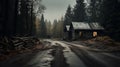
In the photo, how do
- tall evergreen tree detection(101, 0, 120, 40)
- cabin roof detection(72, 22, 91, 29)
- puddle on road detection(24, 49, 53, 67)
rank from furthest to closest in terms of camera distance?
1. cabin roof detection(72, 22, 91, 29)
2. tall evergreen tree detection(101, 0, 120, 40)
3. puddle on road detection(24, 49, 53, 67)

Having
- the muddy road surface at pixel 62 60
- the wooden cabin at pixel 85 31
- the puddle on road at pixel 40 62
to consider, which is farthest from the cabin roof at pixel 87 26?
the puddle on road at pixel 40 62

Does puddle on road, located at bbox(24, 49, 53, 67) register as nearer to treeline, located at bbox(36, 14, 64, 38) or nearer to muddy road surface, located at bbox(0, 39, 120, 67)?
muddy road surface, located at bbox(0, 39, 120, 67)

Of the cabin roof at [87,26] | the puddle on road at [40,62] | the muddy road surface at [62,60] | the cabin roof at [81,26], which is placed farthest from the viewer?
the cabin roof at [81,26]

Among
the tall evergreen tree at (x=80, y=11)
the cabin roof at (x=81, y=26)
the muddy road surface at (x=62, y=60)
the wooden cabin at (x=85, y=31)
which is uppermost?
the tall evergreen tree at (x=80, y=11)

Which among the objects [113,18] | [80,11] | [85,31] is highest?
[80,11]

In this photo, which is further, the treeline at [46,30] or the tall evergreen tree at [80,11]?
the treeline at [46,30]

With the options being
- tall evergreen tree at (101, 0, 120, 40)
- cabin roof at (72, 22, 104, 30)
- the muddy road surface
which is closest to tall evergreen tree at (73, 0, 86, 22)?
cabin roof at (72, 22, 104, 30)

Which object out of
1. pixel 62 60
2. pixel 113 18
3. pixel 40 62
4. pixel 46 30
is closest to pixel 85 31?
pixel 113 18

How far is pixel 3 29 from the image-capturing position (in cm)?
1969

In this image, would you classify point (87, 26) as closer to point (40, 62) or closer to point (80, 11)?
point (80, 11)

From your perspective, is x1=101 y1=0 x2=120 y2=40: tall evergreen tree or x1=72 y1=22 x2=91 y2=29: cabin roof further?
x1=72 y1=22 x2=91 y2=29: cabin roof

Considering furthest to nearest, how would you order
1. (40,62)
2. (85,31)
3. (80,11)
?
1. (80,11)
2. (85,31)
3. (40,62)

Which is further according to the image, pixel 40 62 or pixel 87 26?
pixel 87 26

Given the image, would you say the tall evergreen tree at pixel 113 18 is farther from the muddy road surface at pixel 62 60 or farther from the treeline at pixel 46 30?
the treeline at pixel 46 30
